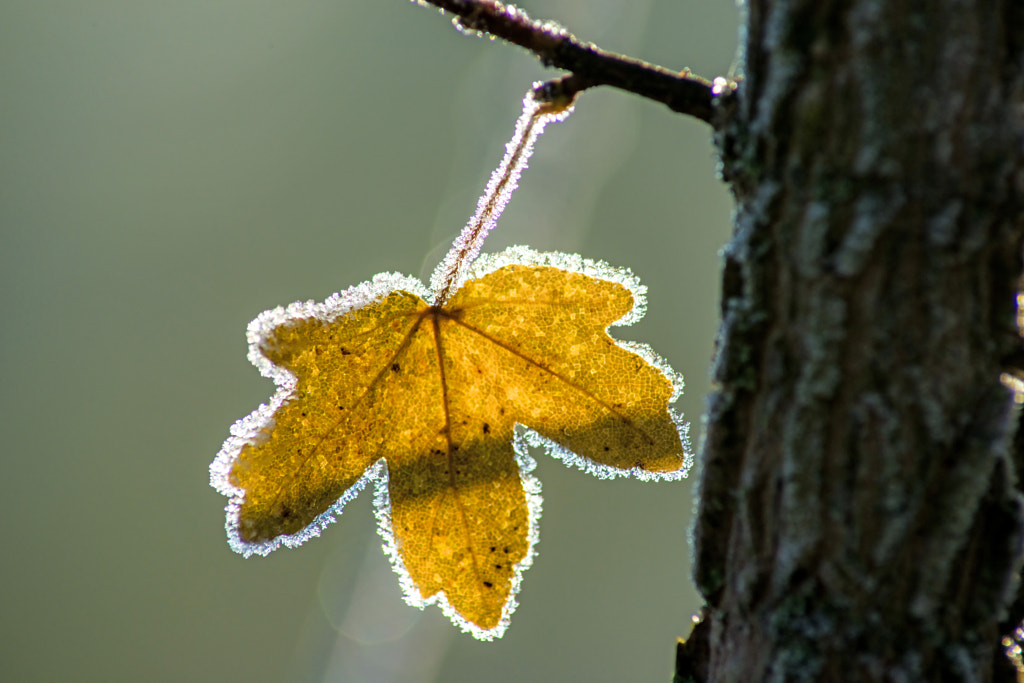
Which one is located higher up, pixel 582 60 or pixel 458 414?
pixel 582 60

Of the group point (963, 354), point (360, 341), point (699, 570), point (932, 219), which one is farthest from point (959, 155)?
point (360, 341)

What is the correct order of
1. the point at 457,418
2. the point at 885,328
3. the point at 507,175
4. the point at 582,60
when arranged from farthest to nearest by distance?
1. the point at 457,418
2. the point at 507,175
3. the point at 582,60
4. the point at 885,328

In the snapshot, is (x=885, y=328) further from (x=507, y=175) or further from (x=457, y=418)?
(x=457, y=418)

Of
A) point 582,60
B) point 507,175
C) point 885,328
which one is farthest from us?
point 507,175

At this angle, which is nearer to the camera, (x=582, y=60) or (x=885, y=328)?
(x=885, y=328)

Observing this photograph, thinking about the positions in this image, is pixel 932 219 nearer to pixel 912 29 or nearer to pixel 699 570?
pixel 912 29

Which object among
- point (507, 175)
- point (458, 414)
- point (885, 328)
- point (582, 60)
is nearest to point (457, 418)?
point (458, 414)

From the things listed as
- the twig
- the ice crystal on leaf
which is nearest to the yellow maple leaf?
the ice crystal on leaf
